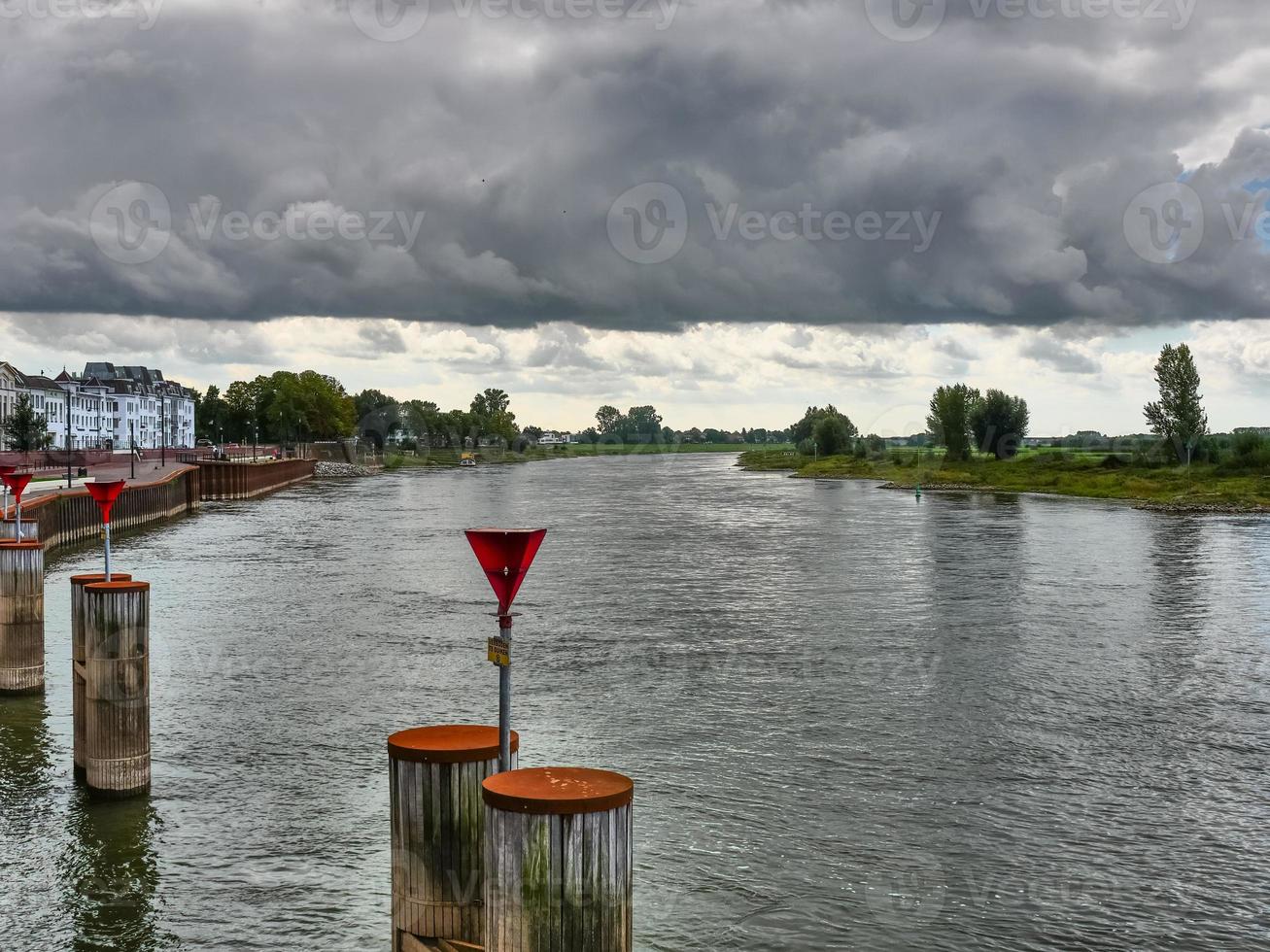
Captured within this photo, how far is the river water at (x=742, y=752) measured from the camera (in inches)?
507

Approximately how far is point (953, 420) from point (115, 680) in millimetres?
152310

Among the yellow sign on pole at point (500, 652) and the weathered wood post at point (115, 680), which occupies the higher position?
the yellow sign on pole at point (500, 652)

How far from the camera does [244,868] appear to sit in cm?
1384

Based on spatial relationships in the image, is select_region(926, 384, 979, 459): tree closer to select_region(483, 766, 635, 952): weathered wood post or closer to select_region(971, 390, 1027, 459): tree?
select_region(971, 390, 1027, 459): tree

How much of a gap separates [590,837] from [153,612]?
31.4 metres

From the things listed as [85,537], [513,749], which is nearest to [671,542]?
[85,537]

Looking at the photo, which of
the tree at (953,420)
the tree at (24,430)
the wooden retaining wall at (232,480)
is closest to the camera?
the wooden retaining wall at (232,480)

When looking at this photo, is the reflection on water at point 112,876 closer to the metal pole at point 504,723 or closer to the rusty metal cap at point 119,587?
the rusty metal cap at point 119,587

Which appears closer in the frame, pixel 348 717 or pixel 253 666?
pixel 348 717

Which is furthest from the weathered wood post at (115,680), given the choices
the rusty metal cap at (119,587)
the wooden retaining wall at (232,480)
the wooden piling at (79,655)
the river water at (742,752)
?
the wooden retaining wall at (232,480)

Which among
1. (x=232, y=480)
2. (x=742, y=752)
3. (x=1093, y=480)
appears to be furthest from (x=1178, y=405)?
(x=742, y=752)

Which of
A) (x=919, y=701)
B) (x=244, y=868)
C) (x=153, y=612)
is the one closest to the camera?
(x=244, y=868)

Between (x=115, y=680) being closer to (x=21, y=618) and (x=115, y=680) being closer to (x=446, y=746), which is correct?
(x=21, y=618)

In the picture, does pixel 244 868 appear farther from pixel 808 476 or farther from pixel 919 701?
pixel 808 476
